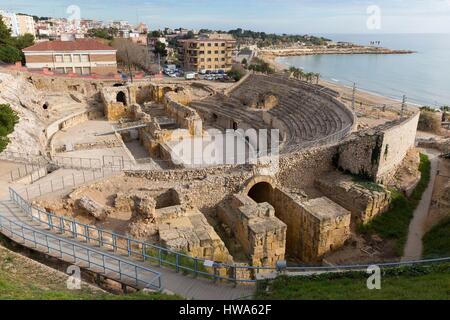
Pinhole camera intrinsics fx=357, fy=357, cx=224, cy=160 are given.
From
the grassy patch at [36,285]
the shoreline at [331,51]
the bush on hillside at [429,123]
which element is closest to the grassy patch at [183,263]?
the grassy patch at [36,285]

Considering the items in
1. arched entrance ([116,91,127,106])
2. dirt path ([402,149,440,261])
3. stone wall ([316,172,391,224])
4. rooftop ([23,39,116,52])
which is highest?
Answer: rooftop ([23,39,116,52])

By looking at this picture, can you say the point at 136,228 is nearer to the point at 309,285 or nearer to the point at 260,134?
the point at 309,285

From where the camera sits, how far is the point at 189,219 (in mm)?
14688

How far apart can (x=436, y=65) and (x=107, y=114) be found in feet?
309

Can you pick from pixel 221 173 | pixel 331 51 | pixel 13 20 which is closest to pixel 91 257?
pixel 221 173

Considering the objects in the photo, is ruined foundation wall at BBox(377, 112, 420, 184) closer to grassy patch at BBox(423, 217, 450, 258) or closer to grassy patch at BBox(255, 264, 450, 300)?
grassy patch at BBox(423, 217, 450, 258)

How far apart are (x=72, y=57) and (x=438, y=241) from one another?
4699 centimetres

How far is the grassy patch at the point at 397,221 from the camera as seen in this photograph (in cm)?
1736

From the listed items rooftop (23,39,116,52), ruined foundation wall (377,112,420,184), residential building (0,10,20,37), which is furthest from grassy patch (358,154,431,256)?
residential building (0,10,20,37)

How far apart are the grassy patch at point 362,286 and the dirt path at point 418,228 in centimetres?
540

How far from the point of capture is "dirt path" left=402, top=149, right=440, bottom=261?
16.0 m

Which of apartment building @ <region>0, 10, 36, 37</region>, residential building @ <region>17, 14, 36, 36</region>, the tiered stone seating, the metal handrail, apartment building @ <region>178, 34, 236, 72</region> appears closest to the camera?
the metal handrail

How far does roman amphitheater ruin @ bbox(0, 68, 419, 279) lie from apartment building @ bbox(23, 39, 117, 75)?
970 centimetres

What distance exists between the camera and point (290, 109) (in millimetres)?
33688
